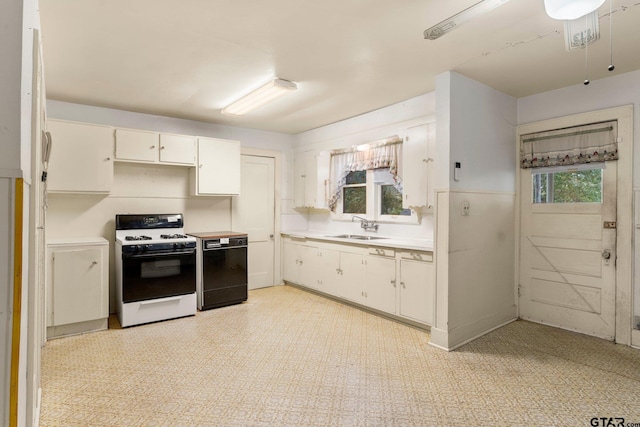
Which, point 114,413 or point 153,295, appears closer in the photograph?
point 114,413

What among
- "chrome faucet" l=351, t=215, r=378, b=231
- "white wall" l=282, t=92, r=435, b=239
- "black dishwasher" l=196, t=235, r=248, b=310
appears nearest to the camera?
"white wall" l=282, t=92, r=435, b=239

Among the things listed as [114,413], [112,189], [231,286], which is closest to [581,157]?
[231,286]

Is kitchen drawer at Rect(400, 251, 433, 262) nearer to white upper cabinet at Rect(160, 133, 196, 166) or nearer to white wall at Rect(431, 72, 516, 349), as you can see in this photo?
white wall at Rect(431, 72, 516, 349)

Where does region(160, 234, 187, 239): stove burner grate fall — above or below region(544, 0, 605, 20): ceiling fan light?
below

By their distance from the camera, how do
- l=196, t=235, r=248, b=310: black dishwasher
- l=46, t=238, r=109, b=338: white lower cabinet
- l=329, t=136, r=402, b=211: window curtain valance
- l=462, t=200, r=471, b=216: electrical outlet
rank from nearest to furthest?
l=462, t=200, r=471, b=216: electrical outlet → l=46, t=238, r=109, b=338: white lower cabinet → l=329, t=136, r=402, b=211: window curtain valance → l=196, t=235, r=248, b=310: black dishwasher

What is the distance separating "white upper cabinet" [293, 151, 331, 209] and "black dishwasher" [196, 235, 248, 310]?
4.34 feet

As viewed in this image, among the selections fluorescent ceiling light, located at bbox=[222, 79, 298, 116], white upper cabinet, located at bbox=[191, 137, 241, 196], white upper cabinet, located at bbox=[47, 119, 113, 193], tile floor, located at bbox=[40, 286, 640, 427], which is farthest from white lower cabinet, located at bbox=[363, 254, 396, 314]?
white upper cabinet, located at bbox=[47, 119, 113, 193]

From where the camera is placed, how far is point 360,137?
4742mm

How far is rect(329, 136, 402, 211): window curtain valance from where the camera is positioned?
4184 millimetres

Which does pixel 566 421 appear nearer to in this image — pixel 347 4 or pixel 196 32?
pixel 347 4

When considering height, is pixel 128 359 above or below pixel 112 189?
below

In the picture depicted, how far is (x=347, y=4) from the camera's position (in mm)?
2102

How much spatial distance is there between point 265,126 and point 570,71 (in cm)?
383

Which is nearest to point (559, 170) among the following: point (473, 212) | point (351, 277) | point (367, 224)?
point (473, 212)
